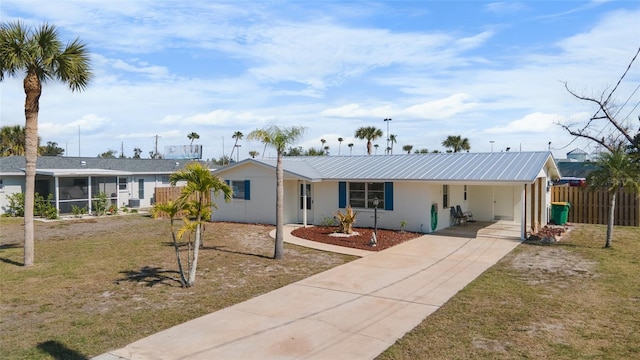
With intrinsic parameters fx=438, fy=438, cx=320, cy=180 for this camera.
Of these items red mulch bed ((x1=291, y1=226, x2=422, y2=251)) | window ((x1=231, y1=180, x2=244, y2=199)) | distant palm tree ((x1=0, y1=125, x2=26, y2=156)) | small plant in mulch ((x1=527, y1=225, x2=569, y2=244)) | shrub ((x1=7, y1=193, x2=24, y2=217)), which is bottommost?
red mulch bed ((x1=291, y1=226, x2=422, y2=251))

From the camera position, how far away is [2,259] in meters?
13.7

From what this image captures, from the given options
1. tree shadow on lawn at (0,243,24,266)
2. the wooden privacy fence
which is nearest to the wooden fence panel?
tree shadow on lawn at (0,243,24,266)

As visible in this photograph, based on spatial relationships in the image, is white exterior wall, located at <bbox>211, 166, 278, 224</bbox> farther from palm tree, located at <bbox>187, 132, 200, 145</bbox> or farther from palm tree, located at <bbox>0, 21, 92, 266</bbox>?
palm tree, located at <bbox>187, 132, 200, 145</bbox>

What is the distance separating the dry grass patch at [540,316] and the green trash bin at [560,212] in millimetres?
8368

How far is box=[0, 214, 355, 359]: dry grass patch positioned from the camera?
23.8ft

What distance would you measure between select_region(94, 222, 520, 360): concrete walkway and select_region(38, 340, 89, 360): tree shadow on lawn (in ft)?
1.25

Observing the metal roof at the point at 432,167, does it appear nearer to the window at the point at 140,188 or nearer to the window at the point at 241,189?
the window at the point at 241,189

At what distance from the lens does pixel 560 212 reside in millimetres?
21078

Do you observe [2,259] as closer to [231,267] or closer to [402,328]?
[231,267]

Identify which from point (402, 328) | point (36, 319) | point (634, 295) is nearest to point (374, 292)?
point (402, 328)

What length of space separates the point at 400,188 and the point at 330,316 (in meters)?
11.7

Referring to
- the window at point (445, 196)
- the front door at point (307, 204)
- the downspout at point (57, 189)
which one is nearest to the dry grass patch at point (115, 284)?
the front door at point (307, 204)

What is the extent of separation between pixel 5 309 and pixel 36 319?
119cm

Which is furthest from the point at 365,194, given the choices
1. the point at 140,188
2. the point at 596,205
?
the point at 140,188
